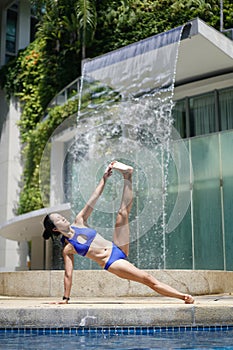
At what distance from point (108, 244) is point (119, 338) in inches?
61.1

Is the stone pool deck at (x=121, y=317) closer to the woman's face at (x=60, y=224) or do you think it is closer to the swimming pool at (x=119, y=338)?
the swimming pool at (x=119, y=338)

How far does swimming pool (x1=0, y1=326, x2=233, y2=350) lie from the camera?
481 cm

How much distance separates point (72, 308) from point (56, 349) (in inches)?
51.2

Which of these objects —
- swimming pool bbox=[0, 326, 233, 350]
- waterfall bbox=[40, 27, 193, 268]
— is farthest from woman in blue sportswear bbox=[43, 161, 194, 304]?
waterfall bbox=[40, 27, 193, 268]

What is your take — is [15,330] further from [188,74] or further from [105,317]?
[188,74]

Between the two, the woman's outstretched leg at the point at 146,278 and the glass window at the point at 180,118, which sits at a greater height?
the glass window at the point at 180,118

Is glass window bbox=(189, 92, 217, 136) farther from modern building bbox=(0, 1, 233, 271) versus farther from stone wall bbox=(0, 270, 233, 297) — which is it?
stone wall bbox=(0, 270, 233, 297)

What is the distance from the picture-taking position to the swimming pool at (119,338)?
481 cm

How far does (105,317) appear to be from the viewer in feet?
19.3

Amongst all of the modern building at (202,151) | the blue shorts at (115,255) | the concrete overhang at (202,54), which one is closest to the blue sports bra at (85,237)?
the blue shorts at (115,255)

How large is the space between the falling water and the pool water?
655 cm

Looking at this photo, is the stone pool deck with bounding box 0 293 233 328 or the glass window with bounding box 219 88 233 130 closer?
the stone pool deck with bounding box 0 293 233 328

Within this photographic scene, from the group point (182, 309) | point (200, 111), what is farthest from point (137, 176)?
point (182, 309)

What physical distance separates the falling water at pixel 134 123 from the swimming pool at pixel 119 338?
637 centimetres
